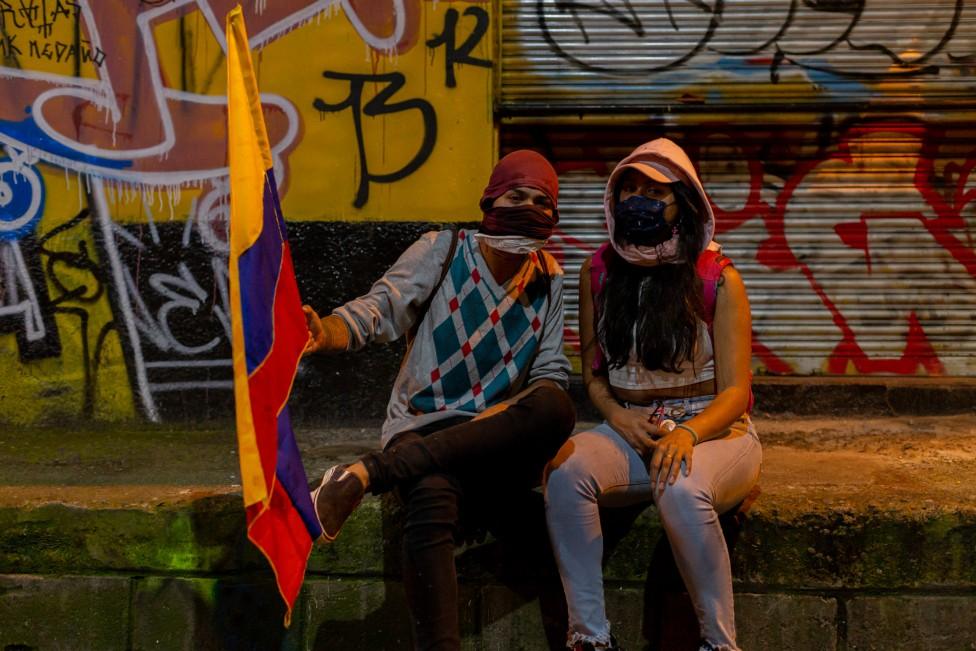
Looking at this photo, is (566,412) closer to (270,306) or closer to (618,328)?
(618,328)

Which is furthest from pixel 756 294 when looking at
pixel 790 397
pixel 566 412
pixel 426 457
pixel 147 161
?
pixel 147 161

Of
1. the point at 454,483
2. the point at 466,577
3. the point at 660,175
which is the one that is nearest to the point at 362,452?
the point at 466,577

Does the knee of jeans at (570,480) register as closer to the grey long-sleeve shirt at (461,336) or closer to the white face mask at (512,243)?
the grey long-sleeve shirt at (461,336)

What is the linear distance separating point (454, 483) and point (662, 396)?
0.76 meters

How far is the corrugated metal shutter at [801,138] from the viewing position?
5164 mm

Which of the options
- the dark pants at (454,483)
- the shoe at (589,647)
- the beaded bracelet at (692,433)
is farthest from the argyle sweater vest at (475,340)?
the shoe at (589,647)

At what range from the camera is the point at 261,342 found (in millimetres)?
2924

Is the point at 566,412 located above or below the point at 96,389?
above

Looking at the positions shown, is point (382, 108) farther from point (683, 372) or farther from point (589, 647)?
point (589, 647)

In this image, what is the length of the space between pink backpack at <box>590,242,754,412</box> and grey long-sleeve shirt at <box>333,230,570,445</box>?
0.16 meters

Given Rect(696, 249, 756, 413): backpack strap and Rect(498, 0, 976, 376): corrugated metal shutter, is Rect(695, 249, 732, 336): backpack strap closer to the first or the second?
Rect(696, 249, 756, 413): backpack strap

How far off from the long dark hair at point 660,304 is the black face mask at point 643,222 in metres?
0.07

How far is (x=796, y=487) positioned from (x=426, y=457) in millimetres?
1383

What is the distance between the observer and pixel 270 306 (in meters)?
3.01
